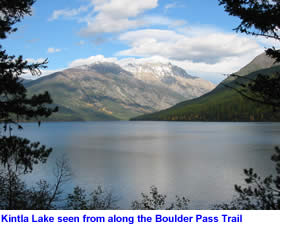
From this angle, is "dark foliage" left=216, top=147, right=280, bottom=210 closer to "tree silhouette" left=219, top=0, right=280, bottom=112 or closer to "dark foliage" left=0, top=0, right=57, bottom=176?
"tree silhouette" left=219, top=0, right=280, bottom=112

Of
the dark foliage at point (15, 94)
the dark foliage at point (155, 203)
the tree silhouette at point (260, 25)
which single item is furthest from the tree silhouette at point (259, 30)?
the dark foliage at point (15, 94)

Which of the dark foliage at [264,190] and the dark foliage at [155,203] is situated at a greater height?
the dark foliage at [264,190]

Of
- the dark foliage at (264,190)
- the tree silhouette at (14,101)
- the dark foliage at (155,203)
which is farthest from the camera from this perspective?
the dark foliage at (155,203)

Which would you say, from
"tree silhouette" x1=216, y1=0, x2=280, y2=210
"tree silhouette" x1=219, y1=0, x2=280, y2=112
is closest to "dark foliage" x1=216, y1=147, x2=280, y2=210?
"tree silhouette" x1=216, y1=0, x2=280, y2=210

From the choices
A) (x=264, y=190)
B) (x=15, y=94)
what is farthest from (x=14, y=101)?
(x=264, y=190)

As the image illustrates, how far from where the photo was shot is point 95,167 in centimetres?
4897

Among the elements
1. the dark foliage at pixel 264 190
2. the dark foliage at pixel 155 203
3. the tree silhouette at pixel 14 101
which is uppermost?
the tree silhouette at pixel 14 101

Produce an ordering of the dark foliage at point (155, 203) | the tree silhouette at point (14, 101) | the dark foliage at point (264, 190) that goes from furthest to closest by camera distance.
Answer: the dark foliage at point (155, 203) → the tree silhouette at point (14, 101) → the dark foliage at point (264, 190)

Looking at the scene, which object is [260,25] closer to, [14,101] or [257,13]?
[257,13]

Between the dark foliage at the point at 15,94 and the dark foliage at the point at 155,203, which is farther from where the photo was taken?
the dark foliage at the point at 155,203

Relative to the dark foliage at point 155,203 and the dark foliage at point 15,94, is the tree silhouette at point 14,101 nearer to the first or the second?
the dark foliage at point 15,94
